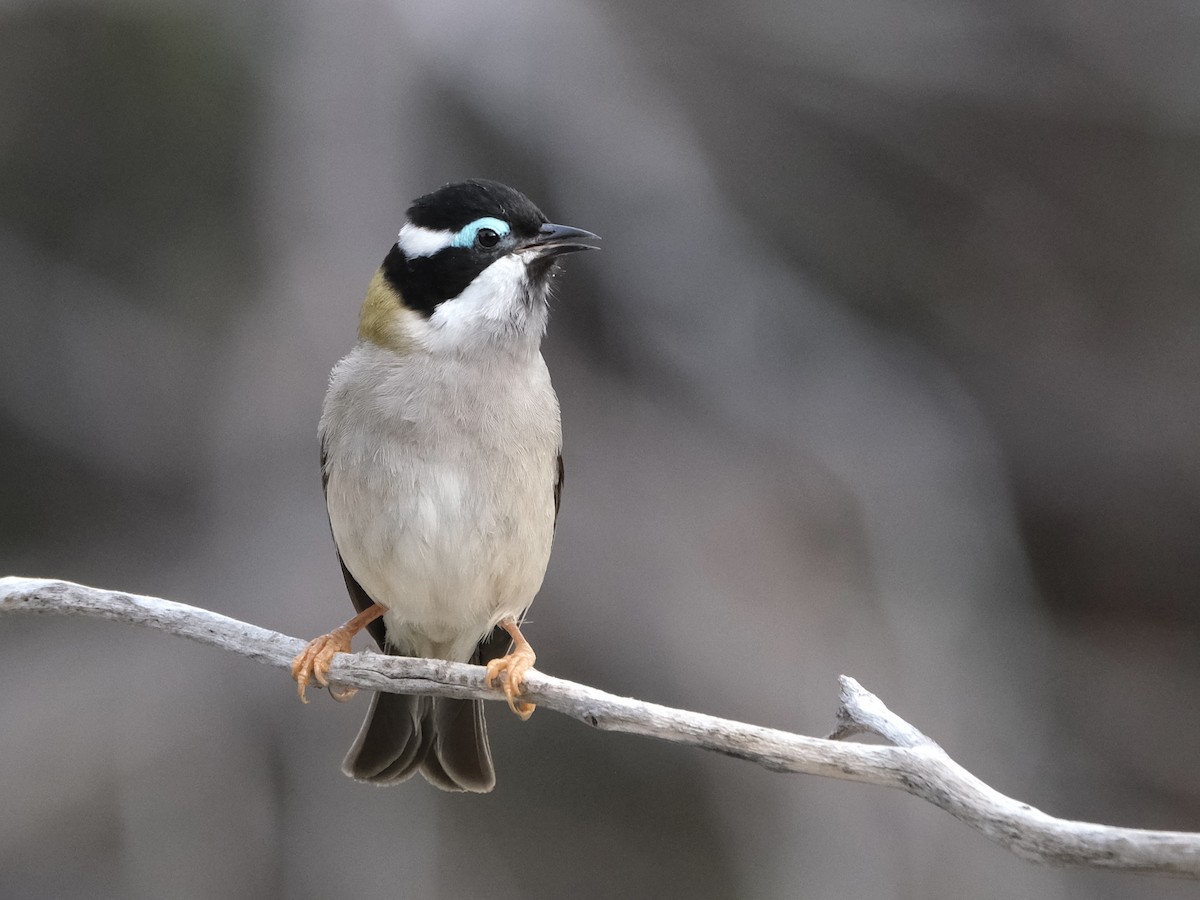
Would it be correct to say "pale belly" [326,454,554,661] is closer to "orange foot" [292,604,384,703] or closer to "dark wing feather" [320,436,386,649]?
"orange foot" [292,604,384,703]

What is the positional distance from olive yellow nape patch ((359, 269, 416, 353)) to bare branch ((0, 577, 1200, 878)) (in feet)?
3.84

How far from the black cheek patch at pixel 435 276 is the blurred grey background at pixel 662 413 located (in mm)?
1563

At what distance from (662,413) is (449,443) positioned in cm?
255

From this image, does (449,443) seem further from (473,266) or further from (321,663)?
(321,663)

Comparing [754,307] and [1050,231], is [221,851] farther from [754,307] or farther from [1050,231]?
[1050,231]

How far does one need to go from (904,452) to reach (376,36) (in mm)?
3334

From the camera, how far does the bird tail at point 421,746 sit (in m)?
5.22

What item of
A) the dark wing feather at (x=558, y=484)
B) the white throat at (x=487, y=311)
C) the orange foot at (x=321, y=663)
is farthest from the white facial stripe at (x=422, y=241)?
the orange foot at (x=321, y=663)

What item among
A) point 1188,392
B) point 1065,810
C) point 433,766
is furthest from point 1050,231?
point 433,766

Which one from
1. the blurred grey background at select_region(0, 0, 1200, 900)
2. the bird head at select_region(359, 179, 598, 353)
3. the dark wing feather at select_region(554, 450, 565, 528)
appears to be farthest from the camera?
the blurred grey background at select_region(0, 0, 1200, 900)

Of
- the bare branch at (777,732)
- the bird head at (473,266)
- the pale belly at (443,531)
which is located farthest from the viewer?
the bird head at (473,266)

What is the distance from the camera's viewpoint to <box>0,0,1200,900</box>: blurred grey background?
249 inches

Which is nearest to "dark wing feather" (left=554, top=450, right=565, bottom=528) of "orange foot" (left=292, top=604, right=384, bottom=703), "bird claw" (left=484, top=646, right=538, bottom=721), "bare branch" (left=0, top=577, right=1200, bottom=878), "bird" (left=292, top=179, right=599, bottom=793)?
"bird" (left=292, top=179, right=599, bottom=793)

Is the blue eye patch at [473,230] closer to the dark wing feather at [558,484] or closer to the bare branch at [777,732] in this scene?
the dark wing feather at [558,484]
